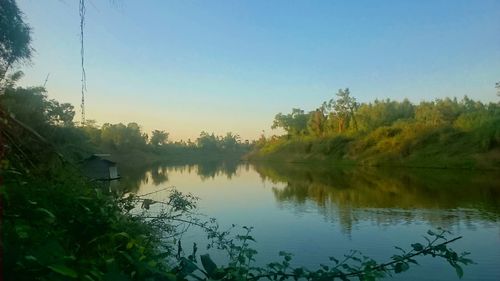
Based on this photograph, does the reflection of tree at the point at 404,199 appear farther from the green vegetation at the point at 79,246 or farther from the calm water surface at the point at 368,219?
the green vegetation at the point at 79,246

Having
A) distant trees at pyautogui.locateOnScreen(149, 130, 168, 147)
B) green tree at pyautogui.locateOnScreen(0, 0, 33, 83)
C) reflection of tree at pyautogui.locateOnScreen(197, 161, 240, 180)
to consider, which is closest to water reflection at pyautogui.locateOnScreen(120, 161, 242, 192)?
reflection of tree at pyautogui.locateOnScreen(197, 161, 240, 180)

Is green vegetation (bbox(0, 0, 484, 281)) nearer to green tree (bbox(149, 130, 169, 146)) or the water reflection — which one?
the water reflection

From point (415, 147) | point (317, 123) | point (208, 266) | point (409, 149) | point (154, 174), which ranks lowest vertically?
point (154, 174)

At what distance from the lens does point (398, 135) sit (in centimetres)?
4947

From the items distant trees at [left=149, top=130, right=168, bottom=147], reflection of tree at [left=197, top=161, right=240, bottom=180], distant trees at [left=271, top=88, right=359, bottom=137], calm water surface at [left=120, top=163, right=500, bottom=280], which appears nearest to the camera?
calm water surface at [left=120, top=163, right=500, bottom=280]

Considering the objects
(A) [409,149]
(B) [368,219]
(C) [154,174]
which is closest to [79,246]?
Answer: (B) [368,219]

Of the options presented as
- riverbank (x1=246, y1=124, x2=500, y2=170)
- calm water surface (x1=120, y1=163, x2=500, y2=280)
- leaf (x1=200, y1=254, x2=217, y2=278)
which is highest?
riverbank (x1=246, y1=124, x2=500, y2=170)

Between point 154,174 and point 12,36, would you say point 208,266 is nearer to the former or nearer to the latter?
point 12,36

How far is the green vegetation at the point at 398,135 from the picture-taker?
130ft

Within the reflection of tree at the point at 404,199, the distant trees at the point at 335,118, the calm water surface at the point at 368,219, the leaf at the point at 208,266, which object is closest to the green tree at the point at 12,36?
the leaf at the point at 208,266

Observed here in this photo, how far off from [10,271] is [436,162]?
44.7m

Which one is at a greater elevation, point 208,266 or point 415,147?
point 415,147

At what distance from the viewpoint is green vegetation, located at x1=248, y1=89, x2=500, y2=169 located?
130ft

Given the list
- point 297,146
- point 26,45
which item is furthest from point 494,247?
point 297,146
